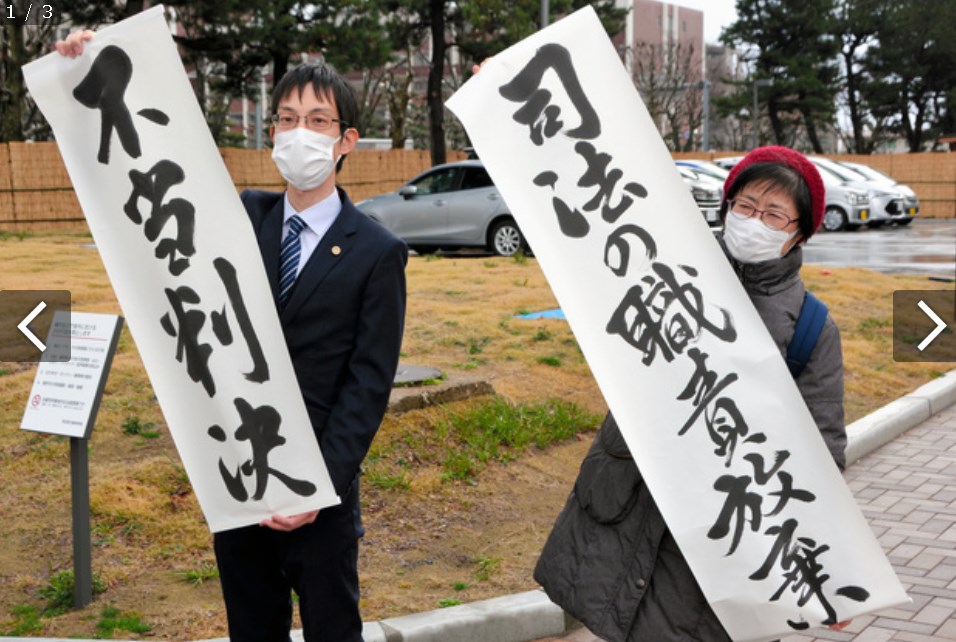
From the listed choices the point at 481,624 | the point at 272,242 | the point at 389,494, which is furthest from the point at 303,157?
the point at 389,494

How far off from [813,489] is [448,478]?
345cm

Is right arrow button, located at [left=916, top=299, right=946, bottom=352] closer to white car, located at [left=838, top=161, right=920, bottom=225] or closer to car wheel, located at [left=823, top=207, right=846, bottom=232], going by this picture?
car wheel, located at [left=823, top=207, right=846, bottom=232]

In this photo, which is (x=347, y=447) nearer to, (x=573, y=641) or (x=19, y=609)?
(x=573, y=641)

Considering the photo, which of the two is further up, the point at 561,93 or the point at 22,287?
the point at 561,93

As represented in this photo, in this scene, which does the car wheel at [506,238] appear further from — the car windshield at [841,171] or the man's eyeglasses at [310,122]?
the man's eyeglasses at [310,122]

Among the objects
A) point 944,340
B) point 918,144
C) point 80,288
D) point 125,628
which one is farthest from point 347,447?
point 918,144

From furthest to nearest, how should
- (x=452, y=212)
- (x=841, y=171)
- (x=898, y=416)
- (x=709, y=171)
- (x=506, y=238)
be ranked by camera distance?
(x=841, y=171)
(x=709, y=171)
(x=452, y=212)
(x=506, y=238)
(x=898, y=416)

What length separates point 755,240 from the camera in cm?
283

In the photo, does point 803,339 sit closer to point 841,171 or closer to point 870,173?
point 841,171

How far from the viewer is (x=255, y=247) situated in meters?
2.82

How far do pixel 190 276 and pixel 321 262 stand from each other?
0.31m

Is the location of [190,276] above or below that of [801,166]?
below

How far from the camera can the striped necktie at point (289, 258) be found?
2967mm

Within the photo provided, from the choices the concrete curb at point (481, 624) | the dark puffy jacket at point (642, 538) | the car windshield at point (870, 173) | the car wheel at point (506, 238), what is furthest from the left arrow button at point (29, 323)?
the car windshield at point (870, 173)
